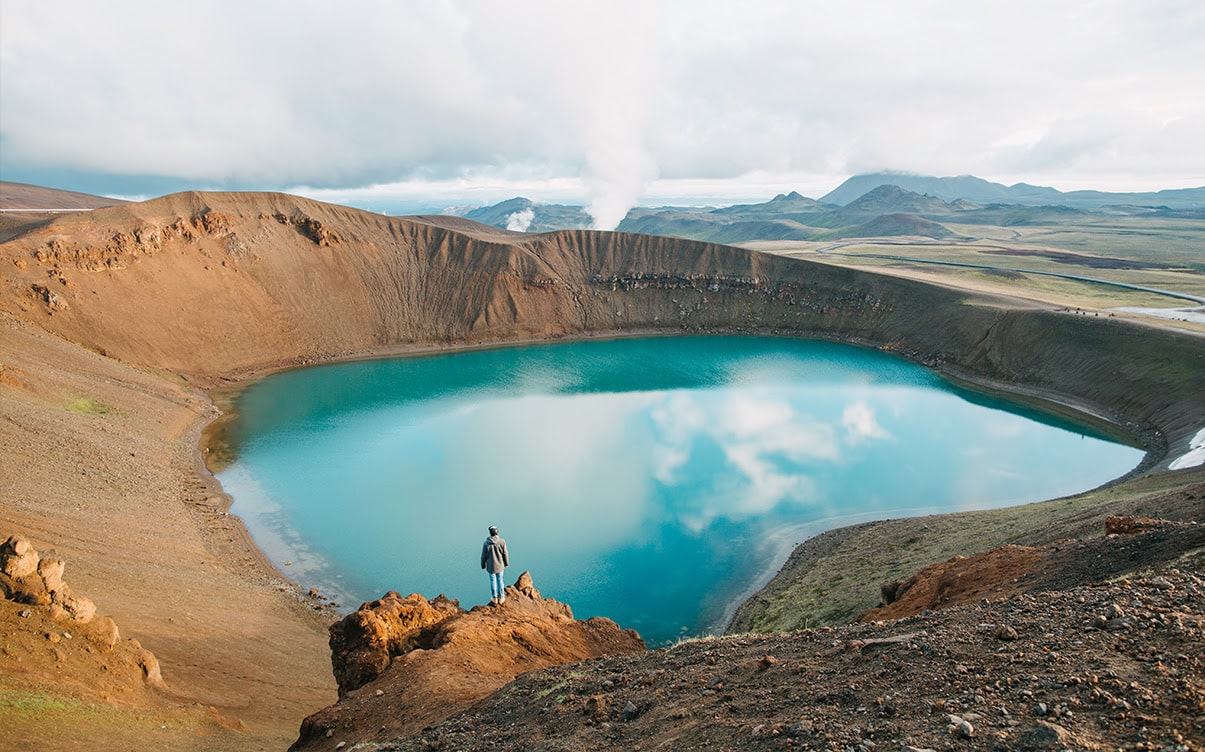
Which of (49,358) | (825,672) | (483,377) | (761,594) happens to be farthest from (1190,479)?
(49,358)

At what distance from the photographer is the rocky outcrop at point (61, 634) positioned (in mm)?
11930

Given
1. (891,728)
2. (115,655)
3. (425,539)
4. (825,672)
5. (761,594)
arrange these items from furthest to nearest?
(425,539)
(761,594)
(115,655)
(825,672)
(891,728)

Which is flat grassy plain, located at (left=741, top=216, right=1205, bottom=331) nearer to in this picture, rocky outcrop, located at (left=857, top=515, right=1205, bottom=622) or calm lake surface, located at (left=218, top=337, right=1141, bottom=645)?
calm lake surface, located at (left=218, top=337, right=1141, bottom=645)

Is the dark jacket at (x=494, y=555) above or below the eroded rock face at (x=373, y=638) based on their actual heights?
above

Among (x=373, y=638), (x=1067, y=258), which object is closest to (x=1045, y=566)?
(x=373, y=638)

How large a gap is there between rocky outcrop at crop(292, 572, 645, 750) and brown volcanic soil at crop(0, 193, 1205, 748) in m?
1.92

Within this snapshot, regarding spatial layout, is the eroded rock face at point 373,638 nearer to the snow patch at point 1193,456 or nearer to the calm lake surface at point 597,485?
the calm lake surface at point 597,485

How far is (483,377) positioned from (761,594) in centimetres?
3911

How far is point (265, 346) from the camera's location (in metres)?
61.3

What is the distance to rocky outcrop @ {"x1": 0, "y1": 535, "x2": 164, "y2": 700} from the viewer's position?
11.9m

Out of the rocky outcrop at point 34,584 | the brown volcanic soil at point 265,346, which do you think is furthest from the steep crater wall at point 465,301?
the rocky outcrop at point 34,584

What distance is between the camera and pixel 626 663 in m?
11.3

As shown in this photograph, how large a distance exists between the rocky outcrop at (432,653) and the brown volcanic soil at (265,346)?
1918 mm

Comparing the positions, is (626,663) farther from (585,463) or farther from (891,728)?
(585,463)
